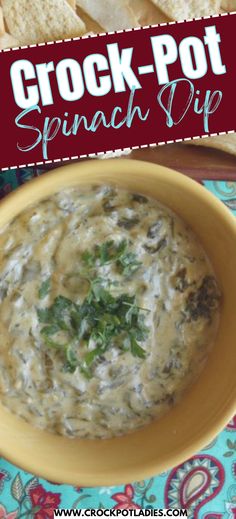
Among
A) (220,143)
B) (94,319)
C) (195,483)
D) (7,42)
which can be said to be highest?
(7,42)

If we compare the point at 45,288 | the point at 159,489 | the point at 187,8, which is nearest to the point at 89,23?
the point at 187,8

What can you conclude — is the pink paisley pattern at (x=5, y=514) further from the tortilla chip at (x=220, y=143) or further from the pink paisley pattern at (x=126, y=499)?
the tortilla chip at (x=220, y=143)

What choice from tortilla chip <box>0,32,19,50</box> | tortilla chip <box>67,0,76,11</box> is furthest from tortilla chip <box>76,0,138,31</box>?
tortilla chip <box>0,32,19,50</box>

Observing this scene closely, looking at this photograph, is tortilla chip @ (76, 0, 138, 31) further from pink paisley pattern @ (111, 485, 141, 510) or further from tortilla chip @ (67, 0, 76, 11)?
pink paisley pattern @ (111, 485, 141, 510)

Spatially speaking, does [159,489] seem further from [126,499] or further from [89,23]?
[89,23]

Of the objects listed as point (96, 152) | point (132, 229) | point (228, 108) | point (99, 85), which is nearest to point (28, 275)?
point (132, 229)

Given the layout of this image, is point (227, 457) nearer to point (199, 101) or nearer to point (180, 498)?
point (180, 498)
